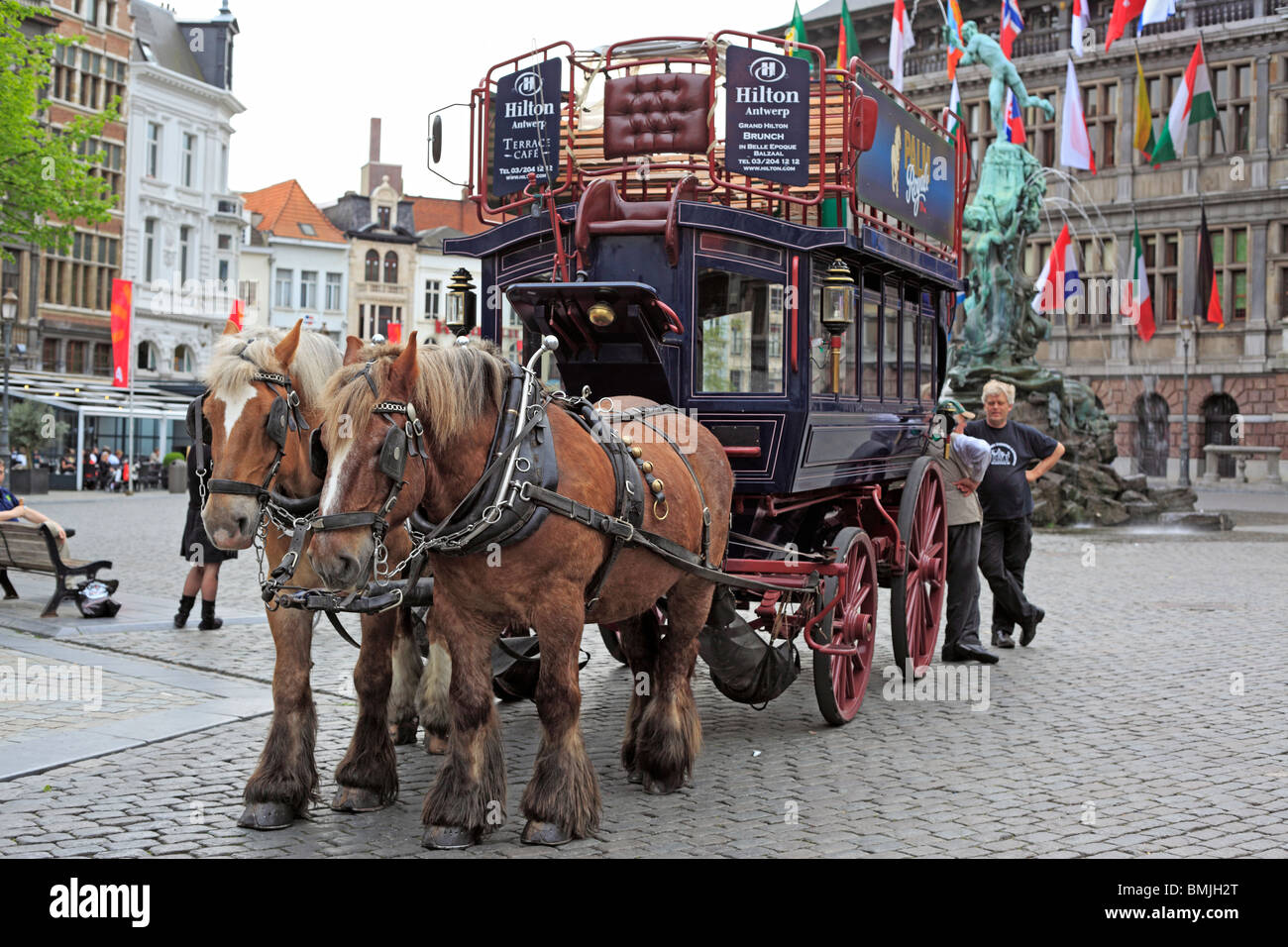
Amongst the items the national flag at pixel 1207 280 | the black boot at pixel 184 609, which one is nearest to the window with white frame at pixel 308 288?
the national flag at pixel 1207 280

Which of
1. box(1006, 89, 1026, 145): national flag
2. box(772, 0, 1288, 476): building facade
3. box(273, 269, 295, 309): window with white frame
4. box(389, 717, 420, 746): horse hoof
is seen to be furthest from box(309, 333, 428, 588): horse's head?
box(273, 269, 295, 309): window with white frame

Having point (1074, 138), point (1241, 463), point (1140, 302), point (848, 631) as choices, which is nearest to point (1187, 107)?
point (1074, 138)

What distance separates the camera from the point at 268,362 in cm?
530

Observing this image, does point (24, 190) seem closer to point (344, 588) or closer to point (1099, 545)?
point (1099, 545)

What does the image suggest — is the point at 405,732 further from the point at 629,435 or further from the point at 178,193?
the point at 178,193

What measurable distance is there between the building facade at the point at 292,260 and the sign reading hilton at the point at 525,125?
177 ft

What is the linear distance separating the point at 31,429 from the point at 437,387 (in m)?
32.2

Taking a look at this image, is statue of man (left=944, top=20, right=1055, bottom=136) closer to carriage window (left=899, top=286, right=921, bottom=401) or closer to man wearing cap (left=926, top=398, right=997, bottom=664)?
man wearing cap (left=926, top=398, right=997, bottom=664)

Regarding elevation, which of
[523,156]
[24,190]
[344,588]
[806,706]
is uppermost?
[24,190]

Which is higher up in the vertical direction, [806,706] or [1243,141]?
[1243,141]

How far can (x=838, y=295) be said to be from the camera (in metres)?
7.11

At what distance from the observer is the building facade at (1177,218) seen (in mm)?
42250

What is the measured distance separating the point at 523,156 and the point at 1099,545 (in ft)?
48.4

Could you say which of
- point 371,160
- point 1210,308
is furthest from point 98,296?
point 1210,308
